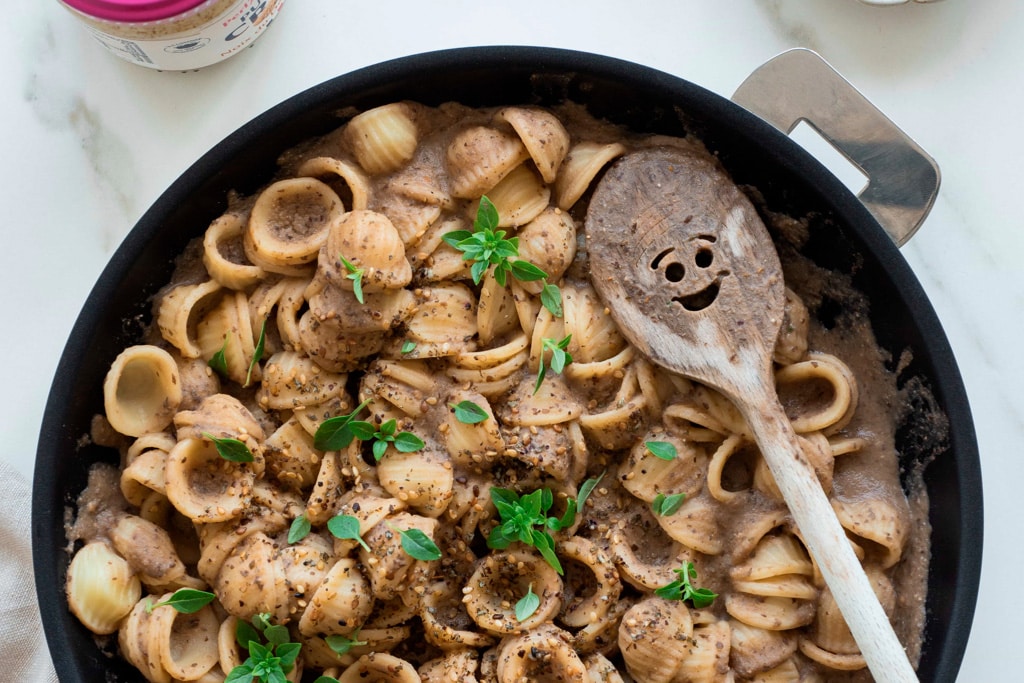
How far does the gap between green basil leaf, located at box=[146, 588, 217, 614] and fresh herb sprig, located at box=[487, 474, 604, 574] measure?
78cm

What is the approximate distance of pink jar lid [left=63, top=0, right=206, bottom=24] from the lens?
268cm

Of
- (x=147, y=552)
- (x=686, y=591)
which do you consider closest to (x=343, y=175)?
(x=147, y=552)

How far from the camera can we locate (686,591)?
9.14 feet

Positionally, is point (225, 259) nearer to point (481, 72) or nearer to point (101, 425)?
point (101, 425)

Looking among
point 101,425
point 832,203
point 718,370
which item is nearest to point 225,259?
point 101,425

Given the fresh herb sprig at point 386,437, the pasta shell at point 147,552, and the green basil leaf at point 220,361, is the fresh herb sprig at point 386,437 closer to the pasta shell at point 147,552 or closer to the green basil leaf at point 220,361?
the green basil leaf at point 220,361

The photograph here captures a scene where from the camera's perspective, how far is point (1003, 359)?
3209 millimetres

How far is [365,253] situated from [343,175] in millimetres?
329

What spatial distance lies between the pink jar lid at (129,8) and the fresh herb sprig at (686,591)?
201cm

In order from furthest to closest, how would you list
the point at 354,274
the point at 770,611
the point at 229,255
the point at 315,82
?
the point at 315,82, the point at 229,255, the point at 770,611, the point at 354,274

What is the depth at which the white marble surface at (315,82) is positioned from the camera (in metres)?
3.18

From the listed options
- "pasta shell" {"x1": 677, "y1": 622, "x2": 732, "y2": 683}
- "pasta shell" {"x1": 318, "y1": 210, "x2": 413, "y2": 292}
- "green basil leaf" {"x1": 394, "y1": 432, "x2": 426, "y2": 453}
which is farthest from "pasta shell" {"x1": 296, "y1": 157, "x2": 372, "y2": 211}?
"pasta shell" {"x1": 677, "y1": 622, "x2": 732, "y2": 683}

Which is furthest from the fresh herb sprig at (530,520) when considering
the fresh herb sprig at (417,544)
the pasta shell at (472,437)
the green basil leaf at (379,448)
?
the green basil leaf at (379,448)

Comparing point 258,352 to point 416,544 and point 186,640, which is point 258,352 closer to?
point 416,544
